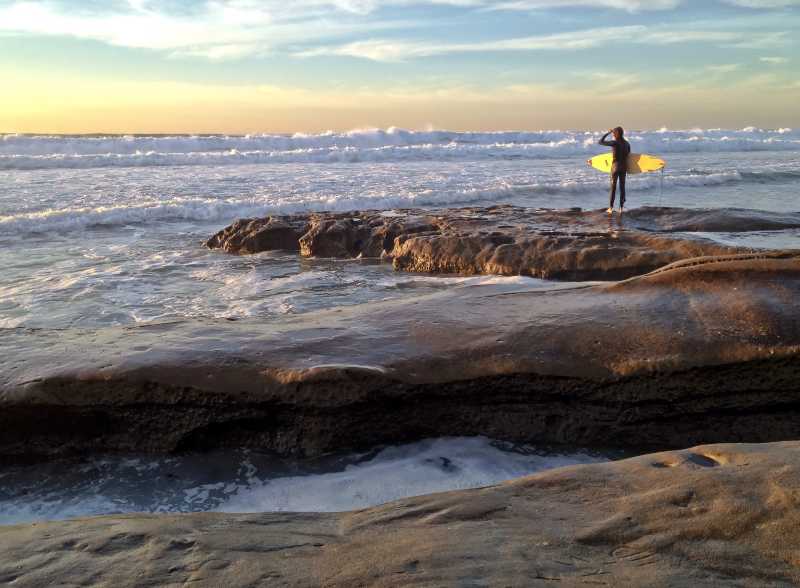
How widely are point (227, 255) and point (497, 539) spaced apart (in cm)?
793

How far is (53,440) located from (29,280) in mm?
4978

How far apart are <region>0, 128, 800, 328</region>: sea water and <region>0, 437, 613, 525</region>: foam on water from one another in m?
1.46

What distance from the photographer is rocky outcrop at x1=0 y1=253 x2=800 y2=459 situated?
3.30 m

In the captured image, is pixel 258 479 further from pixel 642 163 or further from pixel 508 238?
pixel 642 163

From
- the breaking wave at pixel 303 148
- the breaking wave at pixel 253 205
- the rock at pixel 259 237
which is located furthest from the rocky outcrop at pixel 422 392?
the breaking wave at pixel 303 148

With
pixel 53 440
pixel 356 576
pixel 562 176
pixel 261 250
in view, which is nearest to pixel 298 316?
pixel 53 440

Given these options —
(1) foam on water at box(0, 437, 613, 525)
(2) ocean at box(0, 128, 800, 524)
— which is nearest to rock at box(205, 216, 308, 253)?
(2) ocean at box(0, 128, 800, 524)

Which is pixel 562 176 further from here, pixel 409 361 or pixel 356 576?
pixel 356 576

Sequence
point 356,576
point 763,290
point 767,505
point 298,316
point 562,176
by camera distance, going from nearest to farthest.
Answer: point 356,576 < point 767,505 < point 763,290 < point 298,316 < point 562,176

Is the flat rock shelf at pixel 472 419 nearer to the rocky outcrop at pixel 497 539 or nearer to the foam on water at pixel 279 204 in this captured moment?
the rocky outcrop at pixel 497 539

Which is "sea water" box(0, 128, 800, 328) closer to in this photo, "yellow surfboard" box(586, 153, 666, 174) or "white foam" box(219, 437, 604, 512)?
"yellow surfboard" box(586, 153, 666, 174)

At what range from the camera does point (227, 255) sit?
929 centimetres

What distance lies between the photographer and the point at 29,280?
7586 mm

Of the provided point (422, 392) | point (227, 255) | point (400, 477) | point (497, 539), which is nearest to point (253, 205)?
point (227, 255)
